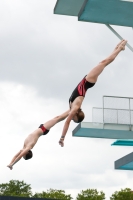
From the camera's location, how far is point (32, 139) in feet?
32.2

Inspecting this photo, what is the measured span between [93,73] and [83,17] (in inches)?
315

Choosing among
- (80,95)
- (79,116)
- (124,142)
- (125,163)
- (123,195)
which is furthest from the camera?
(123,195)

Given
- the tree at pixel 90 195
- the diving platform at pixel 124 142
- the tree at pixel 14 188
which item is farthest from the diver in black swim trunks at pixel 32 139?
the tree at pixel 14 188

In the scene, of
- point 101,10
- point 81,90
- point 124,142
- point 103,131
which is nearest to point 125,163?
point 124,142

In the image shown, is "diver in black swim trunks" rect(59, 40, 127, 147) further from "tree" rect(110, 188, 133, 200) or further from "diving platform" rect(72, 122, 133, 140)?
"tree" rect(110, 188, 133, 200)

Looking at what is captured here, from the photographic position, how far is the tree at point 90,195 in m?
53.4

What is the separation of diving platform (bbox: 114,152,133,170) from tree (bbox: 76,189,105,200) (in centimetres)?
2673

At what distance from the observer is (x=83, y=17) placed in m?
17.6

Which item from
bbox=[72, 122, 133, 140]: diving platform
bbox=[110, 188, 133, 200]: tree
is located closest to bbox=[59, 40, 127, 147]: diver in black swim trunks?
bbox=[72, 122, 133, 140]: diving platform

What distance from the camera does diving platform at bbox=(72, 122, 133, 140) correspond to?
23812mm

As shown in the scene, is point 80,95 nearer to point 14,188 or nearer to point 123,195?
point 123,195

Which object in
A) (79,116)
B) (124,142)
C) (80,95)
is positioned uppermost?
(124,142)

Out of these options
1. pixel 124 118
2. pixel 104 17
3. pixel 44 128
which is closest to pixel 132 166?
pixel 124 118

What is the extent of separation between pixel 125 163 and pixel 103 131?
7.86 feet
